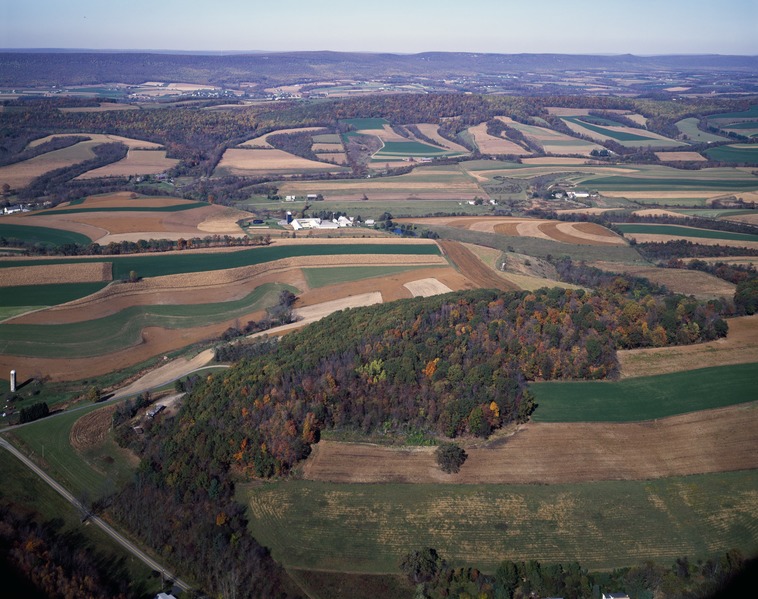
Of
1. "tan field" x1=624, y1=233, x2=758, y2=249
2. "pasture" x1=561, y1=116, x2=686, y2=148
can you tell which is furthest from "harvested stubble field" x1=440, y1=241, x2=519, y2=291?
"pasture" x1=561, y1=116, x2=686, y2=148

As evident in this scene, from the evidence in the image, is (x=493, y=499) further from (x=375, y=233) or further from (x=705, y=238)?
(x=705, y=238)

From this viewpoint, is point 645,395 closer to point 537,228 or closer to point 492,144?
point 537,228

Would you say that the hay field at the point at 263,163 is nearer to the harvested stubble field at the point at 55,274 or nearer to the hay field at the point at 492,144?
the hay field at the point at 492,144

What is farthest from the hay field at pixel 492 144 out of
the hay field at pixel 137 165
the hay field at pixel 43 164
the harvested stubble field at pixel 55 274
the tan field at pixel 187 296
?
the harvested stubble field at pixel 55 274

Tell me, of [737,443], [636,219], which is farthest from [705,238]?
[737,443]

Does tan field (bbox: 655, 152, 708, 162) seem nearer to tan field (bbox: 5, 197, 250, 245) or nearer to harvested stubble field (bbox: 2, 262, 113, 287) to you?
tan field (bbox: 5, 197, 250, 245)

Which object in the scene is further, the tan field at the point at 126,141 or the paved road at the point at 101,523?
the tan field at the point at 126,141
